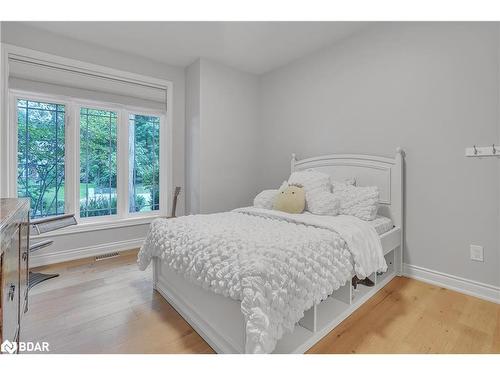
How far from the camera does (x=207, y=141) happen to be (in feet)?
10.6

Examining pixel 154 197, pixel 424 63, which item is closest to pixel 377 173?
pixel 424 63

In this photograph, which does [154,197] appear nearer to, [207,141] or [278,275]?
[207,141]

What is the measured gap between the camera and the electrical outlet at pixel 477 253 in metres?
1.99

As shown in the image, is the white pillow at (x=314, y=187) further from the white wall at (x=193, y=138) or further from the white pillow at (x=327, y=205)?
the white wall at (x=193, y=138)

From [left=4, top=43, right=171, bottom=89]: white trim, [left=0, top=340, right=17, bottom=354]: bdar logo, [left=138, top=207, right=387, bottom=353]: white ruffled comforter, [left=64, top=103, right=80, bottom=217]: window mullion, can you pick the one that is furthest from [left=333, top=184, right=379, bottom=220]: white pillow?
[left=64, top=103, right=80, bottom=217]: window mullion

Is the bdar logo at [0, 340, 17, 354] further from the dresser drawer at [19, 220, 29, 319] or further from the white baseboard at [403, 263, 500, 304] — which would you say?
the white baseboard at [403, 263, 500, 304]

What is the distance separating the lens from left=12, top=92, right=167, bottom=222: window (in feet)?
8.78

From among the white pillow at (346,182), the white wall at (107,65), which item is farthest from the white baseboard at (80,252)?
the white pillow at (346,182)

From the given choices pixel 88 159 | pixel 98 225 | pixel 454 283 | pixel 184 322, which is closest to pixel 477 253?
pixel 454 283

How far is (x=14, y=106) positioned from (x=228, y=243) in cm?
264

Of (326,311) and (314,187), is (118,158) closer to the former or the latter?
(314,187)

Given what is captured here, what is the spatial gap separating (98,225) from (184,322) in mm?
1900

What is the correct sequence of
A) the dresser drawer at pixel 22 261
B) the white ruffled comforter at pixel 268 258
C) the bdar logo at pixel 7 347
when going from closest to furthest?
the bdar logo at pixel 7 347
the white ruffled comforter at pixel 268 258
the dresser drawer at pixel 22 261

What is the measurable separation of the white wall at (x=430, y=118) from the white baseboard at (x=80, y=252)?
2577mm
